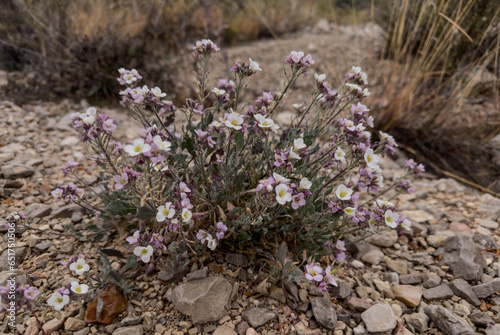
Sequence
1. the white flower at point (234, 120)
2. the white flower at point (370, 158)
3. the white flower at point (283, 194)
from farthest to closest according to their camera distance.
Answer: the white flower at point (370, 158) → the white flower at point (234, 120) → the white flower at point (283, 194)

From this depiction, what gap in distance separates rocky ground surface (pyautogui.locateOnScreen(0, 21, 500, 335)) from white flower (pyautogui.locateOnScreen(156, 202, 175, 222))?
46 cm

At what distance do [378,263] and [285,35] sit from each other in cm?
707

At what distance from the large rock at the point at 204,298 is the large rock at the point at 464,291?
1364mm

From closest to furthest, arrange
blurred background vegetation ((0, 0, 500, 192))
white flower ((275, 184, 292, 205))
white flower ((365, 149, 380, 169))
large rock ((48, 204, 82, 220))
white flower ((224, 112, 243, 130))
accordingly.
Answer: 1. white flower ((275, 184, 292, 205))
2. white flower ((224, 112, 243, 130))
3. white flower ((365, 149, 380, 169))
4. large rock ((48, 204, 82, 220))
5. blurred background vegetation ((0, 0, 500, 192))

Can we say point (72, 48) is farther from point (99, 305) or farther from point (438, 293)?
point (438, 293)

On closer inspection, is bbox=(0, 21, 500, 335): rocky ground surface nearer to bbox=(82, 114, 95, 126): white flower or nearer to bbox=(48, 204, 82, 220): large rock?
bbox=(48, 204, 82, 220): large rock

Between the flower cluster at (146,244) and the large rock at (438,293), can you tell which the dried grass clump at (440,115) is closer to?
the large rock at (438,293)

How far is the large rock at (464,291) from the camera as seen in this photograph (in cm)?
204

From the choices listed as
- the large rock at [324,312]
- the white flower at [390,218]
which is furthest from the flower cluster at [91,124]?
the white flower at [390,218]

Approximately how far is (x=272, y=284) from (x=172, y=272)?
0.56 meters

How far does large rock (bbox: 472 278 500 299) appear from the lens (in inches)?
A: 81.4

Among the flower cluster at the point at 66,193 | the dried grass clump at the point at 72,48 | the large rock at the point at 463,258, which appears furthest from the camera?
the dried grass clump at the point at 72,48

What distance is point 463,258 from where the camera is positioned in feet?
7.46

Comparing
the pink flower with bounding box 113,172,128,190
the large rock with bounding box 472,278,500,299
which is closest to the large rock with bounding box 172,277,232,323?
the pink flower with bounding box 113,172,128,190
